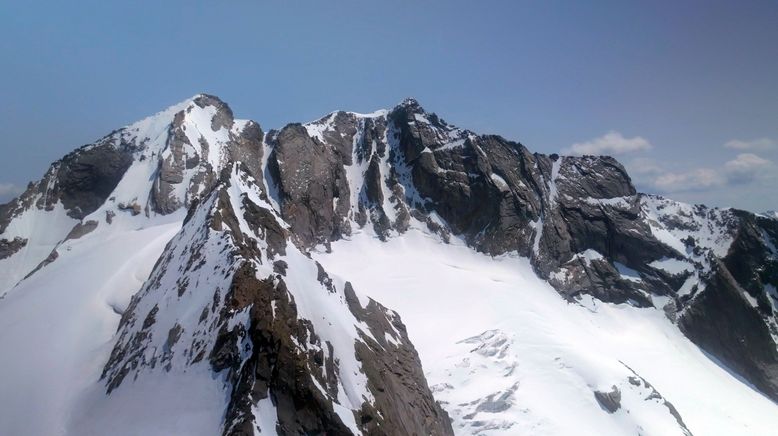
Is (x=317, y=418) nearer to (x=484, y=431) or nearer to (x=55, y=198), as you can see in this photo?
(x=484, y=431)

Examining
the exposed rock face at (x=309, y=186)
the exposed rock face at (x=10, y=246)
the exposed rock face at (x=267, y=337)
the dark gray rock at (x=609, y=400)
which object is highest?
the exposed rock face at (x=309, y=186)

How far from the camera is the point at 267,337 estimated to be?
2800cm

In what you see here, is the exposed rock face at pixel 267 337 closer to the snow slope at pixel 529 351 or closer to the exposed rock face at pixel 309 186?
the snow slope at pixel 529 351

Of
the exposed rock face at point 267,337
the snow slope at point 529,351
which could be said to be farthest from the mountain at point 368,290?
the snow slope at point 529,351

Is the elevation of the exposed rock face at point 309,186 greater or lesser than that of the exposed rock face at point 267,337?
greater

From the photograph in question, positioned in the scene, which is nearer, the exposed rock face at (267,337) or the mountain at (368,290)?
the exposed rock face at (267,337)

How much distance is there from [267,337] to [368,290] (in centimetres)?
4496

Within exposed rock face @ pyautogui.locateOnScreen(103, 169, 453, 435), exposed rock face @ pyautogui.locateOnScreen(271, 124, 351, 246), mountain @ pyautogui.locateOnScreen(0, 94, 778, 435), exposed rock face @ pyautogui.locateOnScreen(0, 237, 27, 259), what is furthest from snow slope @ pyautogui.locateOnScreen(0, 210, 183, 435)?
exposed rock face @ pyautogui.locateOnScreen(271, 124, 351, 246)

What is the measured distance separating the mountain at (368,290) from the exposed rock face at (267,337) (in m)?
0.17

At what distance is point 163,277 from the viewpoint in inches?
1638

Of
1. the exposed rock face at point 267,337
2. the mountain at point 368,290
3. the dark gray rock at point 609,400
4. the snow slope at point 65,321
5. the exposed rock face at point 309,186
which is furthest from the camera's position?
the exposed rock face at point 309,186

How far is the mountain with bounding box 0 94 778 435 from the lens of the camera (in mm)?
30703

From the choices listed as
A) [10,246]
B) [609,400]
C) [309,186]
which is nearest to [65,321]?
[10,246]

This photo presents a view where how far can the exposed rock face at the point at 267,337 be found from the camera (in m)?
27.0
